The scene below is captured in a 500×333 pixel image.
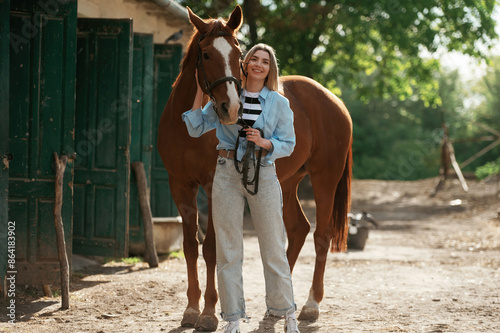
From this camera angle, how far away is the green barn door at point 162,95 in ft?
29.3

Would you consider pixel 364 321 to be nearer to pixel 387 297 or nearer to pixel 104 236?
pixel 387 297

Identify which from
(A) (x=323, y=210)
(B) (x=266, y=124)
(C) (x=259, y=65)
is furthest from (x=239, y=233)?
(A) (x=323, y=210)

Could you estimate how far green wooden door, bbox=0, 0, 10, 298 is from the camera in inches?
199

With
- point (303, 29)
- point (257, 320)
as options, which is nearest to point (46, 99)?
point (257, 320)

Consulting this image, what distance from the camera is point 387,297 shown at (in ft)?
19.2

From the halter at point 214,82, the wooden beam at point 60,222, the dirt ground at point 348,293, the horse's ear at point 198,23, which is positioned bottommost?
the dirt ground at point 348,293

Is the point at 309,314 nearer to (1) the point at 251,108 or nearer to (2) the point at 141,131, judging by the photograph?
(1) the point at 251,108

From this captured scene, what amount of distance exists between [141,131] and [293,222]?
3.34m

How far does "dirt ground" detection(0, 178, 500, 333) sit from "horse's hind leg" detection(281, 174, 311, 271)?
501 millimetres

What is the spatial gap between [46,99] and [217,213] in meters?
2.54

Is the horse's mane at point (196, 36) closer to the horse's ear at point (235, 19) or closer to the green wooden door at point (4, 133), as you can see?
the horse's ear at point (235, 19)

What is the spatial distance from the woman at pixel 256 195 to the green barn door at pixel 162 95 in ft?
16.8

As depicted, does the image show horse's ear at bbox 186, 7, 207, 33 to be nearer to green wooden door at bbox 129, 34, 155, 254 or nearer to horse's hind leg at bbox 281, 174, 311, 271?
horse's hind leg at bbox 281, 174, 311, 271

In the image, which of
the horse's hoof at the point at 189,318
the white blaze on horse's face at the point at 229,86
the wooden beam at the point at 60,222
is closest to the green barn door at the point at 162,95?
the wooden beam at the point at 60,222
